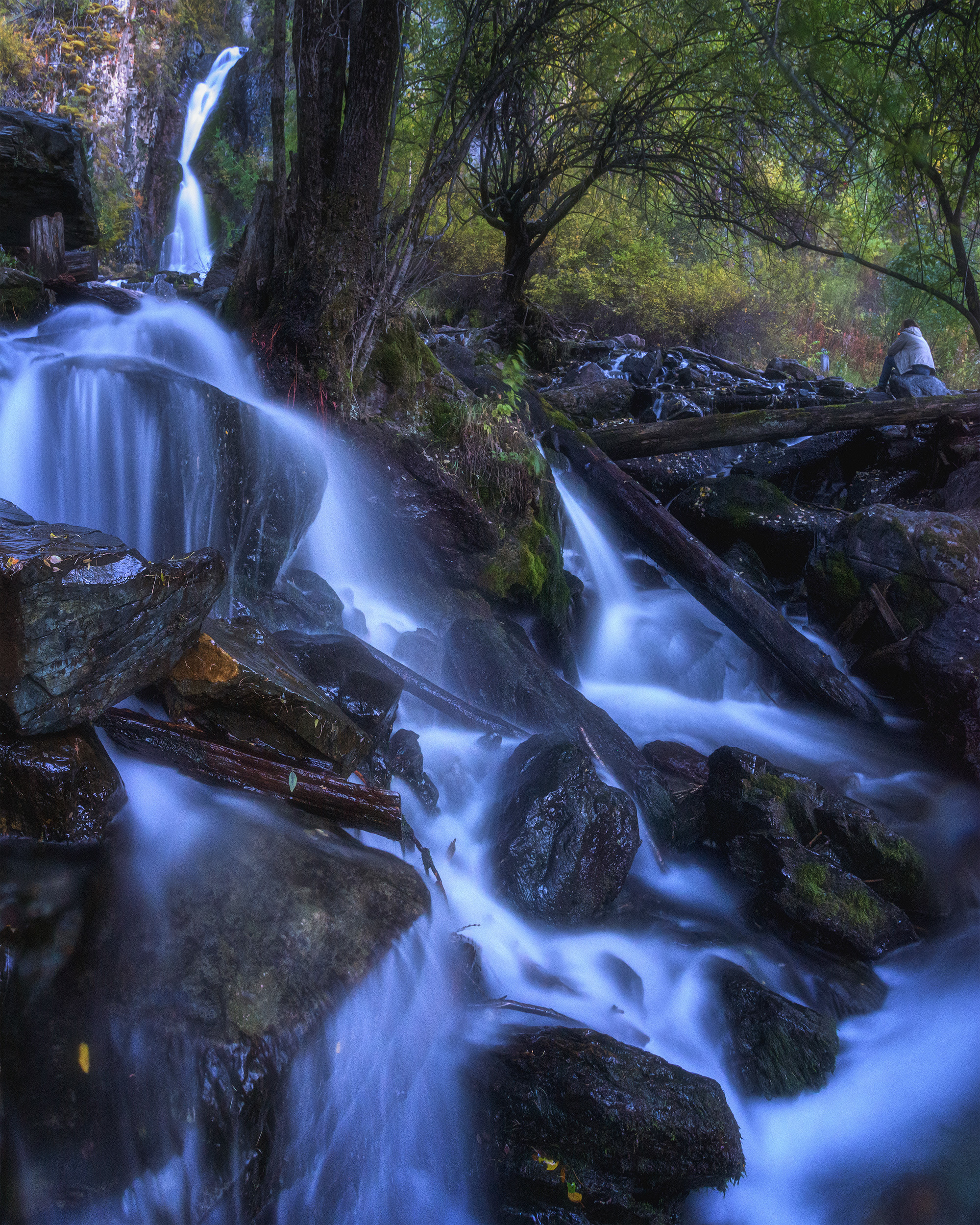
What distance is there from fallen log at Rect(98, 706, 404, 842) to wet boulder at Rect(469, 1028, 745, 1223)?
1067 mm

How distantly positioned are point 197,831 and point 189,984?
0.66 meters

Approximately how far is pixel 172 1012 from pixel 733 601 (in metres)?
5.12

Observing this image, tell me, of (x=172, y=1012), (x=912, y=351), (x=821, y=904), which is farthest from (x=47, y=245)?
(x=912, y=351)

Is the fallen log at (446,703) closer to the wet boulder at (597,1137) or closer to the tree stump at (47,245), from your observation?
the wet boulder at (597,1137)

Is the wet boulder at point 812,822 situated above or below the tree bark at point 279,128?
below

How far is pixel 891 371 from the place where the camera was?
38.7ft

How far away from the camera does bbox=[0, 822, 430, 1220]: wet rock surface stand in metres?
1.90

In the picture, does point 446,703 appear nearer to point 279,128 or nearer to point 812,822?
point 812,822

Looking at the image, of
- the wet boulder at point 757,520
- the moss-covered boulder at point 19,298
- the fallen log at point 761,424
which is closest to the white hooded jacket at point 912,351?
the fallen log at point 761,424

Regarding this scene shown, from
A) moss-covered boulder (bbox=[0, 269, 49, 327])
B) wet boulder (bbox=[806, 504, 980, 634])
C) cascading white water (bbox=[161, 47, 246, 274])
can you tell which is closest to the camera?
wet boulder (bbox=[806, 504, 980, 634])

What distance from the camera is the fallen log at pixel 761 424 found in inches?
308

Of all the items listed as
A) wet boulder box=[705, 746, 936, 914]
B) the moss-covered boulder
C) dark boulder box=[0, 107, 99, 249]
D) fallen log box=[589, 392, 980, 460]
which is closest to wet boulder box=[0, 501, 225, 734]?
wet boulder box=[705, 746, 936, 914]

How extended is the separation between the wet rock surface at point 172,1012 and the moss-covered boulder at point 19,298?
5.76m

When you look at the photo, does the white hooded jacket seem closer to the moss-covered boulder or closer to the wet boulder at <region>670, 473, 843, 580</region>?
the wet boulder at <region>670, 473, 843, 580</region>
